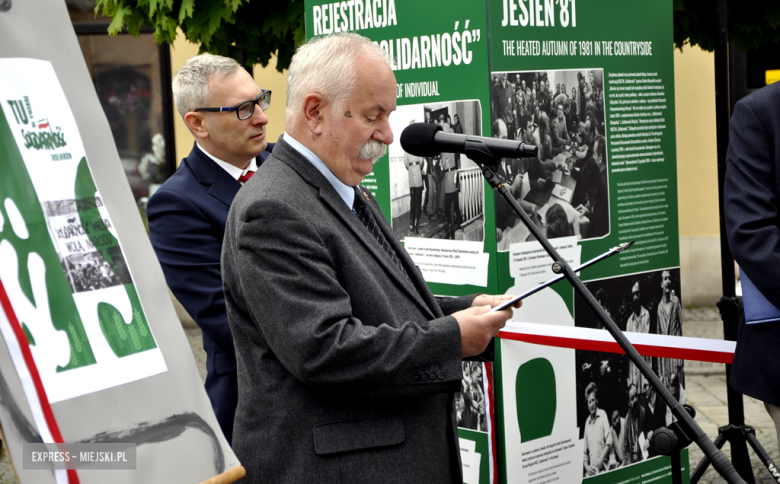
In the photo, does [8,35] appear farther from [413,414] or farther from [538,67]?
[538,67]

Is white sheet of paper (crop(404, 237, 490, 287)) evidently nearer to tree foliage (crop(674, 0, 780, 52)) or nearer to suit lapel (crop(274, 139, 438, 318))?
suit lapel (crop(274, 139, 438, 318))

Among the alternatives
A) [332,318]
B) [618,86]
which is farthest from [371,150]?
[618,86]

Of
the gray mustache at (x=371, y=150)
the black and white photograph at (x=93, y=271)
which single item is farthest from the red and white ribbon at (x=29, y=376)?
the gray mustache at (x=371, y=150)

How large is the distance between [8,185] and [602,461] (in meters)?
2.68

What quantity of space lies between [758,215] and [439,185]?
1224mm

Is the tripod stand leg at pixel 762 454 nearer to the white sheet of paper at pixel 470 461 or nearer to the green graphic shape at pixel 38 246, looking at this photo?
the white sheet of paper at pixel 470 461

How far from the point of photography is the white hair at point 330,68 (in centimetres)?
196

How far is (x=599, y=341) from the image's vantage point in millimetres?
3127

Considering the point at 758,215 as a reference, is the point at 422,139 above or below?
above

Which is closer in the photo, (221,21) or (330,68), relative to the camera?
(330,68)

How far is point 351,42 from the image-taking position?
6.50 ft

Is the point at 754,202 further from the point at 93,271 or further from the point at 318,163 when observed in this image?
the point at 93,271

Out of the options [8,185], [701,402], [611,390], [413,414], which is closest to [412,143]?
[413,414]

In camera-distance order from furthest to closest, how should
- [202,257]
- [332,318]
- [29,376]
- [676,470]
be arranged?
[202,257] → [676,470] → [332,318] → [29,376]
